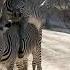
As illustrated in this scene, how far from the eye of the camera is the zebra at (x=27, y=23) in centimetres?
460

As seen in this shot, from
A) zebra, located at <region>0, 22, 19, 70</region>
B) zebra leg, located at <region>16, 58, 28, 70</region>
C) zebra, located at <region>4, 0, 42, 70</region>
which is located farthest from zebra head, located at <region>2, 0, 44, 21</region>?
zebra leg, located at <region>16, 58, 28, 70</region>

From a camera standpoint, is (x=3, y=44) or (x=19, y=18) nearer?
(x=3, y=44)

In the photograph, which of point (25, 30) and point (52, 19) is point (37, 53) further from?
point (52, 19)

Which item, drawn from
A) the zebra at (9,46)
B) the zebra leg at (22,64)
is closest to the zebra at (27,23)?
the zebra leg at (22,64)

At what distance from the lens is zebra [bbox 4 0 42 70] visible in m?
4.60

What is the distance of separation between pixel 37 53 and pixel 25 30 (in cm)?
98

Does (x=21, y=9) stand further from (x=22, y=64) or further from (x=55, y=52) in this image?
(x=55, y=52)

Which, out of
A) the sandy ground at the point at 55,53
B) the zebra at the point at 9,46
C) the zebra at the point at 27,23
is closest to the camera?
the zebra at the point at 9,46

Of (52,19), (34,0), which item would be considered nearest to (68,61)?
(34,0)

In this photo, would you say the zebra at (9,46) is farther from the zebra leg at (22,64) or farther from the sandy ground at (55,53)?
the sandy ground at (55,53)

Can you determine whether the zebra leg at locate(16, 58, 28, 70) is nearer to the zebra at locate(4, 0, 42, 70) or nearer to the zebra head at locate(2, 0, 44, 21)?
the zebra at locate(4, 0, 42, 70)

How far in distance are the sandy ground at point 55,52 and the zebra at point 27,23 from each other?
24.6 inches

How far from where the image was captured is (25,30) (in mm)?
4664

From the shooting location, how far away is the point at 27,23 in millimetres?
4844
